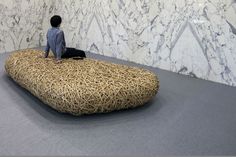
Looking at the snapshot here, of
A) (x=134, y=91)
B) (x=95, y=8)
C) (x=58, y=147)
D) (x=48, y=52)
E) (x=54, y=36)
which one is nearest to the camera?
(x=58, y=147)

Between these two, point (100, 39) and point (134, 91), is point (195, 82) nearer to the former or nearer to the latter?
point (134, 91)

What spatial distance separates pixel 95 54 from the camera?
5.01 meters

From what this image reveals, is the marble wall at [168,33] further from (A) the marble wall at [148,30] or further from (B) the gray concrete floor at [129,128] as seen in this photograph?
(B) the gray concrete floor at [129,128]

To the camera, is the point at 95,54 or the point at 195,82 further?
the point at 95,54

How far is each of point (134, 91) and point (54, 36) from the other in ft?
3.63

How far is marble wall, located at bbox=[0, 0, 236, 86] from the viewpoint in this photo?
138 inches

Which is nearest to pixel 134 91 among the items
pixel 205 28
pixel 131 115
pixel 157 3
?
pixel 131 115

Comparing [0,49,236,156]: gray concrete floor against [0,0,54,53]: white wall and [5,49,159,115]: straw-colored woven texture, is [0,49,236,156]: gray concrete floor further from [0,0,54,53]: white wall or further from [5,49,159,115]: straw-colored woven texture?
[0,0,54,53]: white wall

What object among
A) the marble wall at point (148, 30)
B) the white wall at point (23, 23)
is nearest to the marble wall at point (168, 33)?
the marble wall at point (148, 30)

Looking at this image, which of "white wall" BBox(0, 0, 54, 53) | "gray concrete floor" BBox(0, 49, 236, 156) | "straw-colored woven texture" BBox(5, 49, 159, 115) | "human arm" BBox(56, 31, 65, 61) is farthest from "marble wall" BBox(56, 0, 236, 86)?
"human arm" BBox(56, 31, 65, 61)

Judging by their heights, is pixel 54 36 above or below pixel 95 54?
above

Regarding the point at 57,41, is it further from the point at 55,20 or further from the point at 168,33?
the point at 168,33

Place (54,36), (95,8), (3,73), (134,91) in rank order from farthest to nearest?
(95,8) → (3,73) → (54,36) → (134,91)

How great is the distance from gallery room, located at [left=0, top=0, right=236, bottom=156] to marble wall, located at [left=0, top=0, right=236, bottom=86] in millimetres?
12
